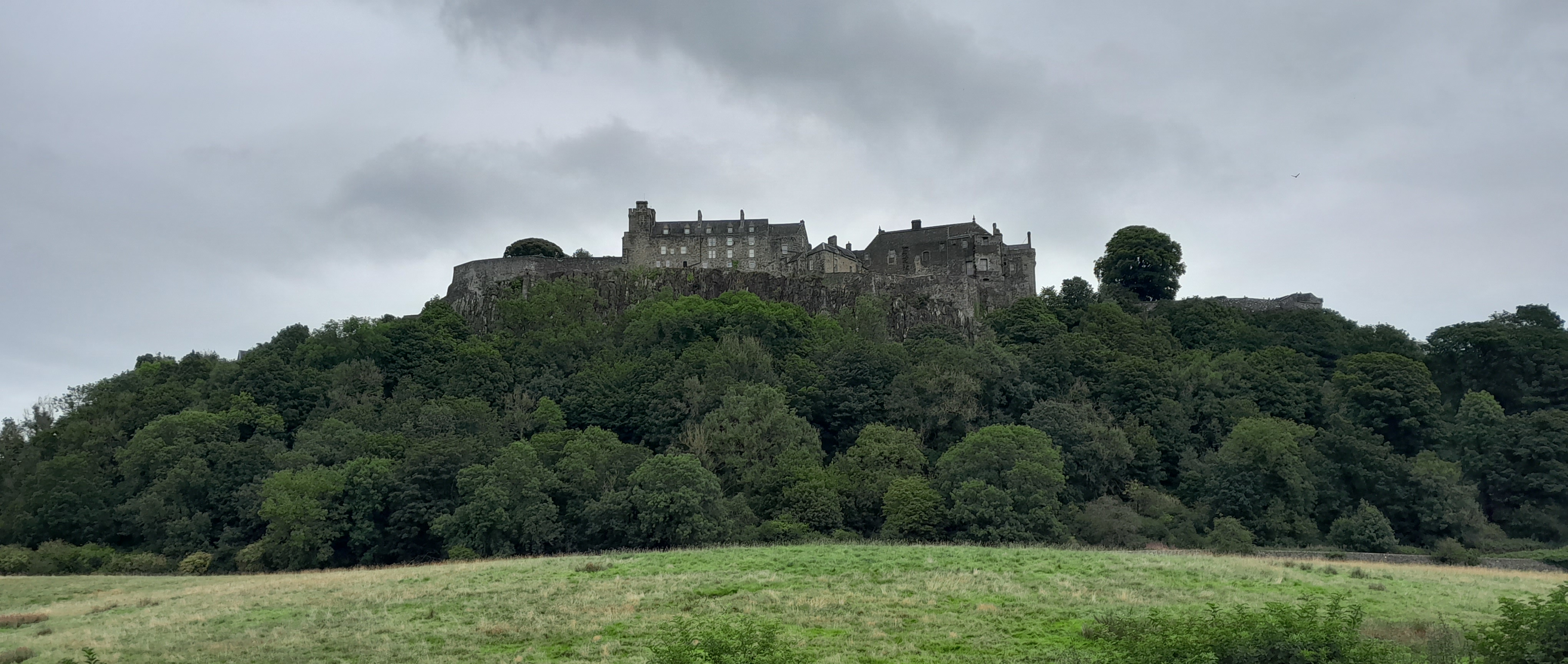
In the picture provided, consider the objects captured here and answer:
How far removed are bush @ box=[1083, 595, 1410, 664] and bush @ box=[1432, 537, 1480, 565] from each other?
3300 centimetres

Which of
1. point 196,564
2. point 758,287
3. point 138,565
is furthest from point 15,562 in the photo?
point 758,287

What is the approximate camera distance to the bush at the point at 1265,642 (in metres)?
17.5

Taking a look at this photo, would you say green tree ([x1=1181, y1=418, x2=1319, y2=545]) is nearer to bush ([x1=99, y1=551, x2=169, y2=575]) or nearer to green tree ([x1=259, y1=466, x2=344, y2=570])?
green tree ([x1=259, y1=466, x2=344, y2=570])

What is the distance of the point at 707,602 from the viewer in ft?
96.5

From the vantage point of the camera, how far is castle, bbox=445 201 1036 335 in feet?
278

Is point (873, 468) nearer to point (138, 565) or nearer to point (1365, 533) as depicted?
point (1365, 533)

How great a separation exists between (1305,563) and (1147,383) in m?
30.8

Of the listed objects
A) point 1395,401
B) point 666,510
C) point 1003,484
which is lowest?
point 666,510

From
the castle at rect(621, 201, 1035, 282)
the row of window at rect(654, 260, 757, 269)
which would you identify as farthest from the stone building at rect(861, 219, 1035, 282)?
the row of window at rect(654, 260, 757, 269)

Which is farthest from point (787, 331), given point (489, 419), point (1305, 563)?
point (1305, 563)

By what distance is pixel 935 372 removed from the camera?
65.7m

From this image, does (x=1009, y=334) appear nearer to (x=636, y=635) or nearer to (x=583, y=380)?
(x=583, y=380)

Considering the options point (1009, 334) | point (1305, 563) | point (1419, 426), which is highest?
point (1009, 334)

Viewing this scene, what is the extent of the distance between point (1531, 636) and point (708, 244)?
84035 millimetres
